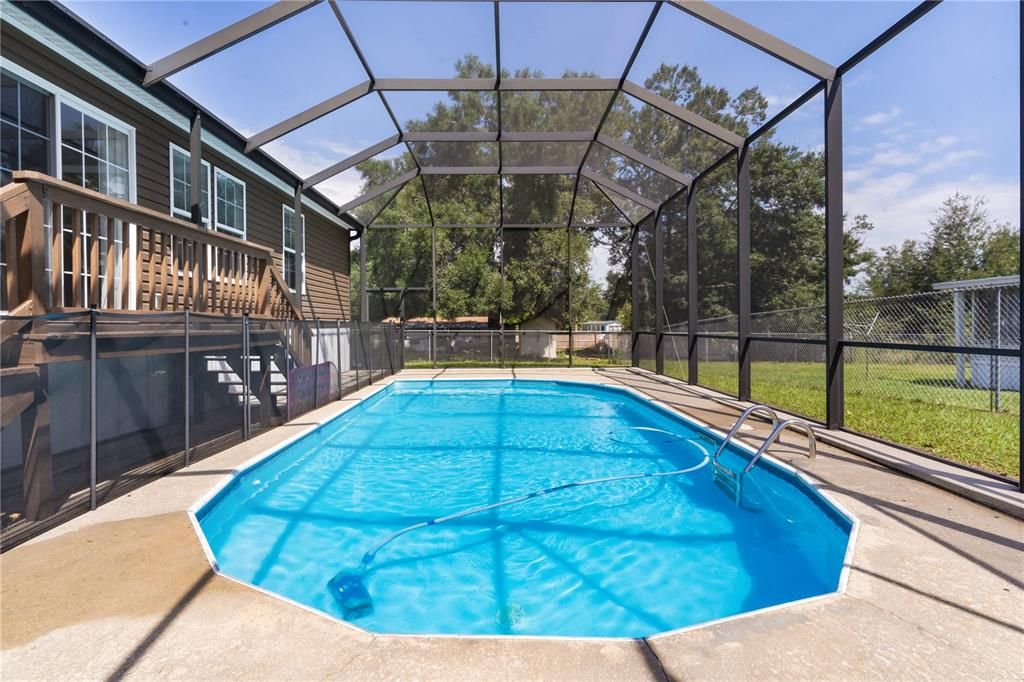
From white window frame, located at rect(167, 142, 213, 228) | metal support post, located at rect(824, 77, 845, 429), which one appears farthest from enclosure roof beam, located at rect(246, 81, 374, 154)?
metal support post, located at rect(824, 77, 845, 429)

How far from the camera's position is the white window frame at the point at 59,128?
14.4 feet

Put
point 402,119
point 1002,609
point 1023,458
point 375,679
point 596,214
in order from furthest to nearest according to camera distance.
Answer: point 596,214 → point 402,119 → point 1023,458 → point 1002,609 → point 375,679

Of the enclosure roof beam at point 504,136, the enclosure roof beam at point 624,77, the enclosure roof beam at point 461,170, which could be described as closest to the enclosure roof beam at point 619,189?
the enclosure roof beam at point 624,77

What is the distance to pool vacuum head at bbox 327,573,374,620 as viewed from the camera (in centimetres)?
280

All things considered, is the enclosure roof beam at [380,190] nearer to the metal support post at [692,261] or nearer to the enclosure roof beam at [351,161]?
the enclosure roof beam at [351,161]

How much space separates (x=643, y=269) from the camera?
16812 millimetres

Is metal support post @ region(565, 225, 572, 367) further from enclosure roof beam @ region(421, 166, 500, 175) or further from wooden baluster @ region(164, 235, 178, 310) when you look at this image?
wooden baluster @ region(164, 235, 178, 310)

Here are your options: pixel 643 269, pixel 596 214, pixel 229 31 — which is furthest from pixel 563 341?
pixel 229 31

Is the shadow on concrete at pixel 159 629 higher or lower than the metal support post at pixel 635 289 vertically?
lower

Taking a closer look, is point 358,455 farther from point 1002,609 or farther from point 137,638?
point 1002,609

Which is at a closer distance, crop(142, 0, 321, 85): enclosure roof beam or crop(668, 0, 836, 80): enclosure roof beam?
crop(668, 0, 836, 80): enclosure roof beam

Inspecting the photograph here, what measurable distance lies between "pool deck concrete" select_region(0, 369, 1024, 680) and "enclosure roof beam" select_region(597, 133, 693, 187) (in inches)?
293

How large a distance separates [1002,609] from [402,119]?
9978 mm

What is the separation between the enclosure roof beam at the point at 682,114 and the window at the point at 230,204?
684cm
